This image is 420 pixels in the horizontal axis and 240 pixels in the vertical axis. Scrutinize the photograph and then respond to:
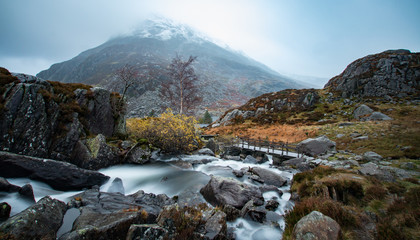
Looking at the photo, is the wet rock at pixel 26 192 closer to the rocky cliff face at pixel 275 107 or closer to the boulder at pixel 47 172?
the boulder at pixel 47 172

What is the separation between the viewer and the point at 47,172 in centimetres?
863

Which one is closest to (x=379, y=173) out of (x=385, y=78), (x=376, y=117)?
(x=376, y=117)

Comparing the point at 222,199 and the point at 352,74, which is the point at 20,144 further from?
the point at 352,74

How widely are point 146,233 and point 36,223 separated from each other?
2976 mm

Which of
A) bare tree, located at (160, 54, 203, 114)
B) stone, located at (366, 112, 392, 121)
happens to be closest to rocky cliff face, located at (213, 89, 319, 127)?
stone, located at (366, 112, 392, 121)

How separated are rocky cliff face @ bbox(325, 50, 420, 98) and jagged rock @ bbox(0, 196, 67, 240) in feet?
201

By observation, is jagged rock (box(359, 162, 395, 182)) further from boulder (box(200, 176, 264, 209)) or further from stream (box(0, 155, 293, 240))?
boulder (box(200, 176, 264, 209))

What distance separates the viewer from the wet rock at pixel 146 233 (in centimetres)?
450

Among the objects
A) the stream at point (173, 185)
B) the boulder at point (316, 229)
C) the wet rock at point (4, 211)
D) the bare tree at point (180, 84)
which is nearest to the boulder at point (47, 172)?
the stream at point (173, 185)

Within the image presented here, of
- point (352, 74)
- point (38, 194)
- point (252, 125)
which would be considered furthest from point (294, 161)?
point (352, 74)

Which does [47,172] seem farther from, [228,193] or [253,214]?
[253,214]

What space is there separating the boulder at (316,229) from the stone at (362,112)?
40.2m

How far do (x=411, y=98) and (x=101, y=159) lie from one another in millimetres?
61651

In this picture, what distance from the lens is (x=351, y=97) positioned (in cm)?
4681
